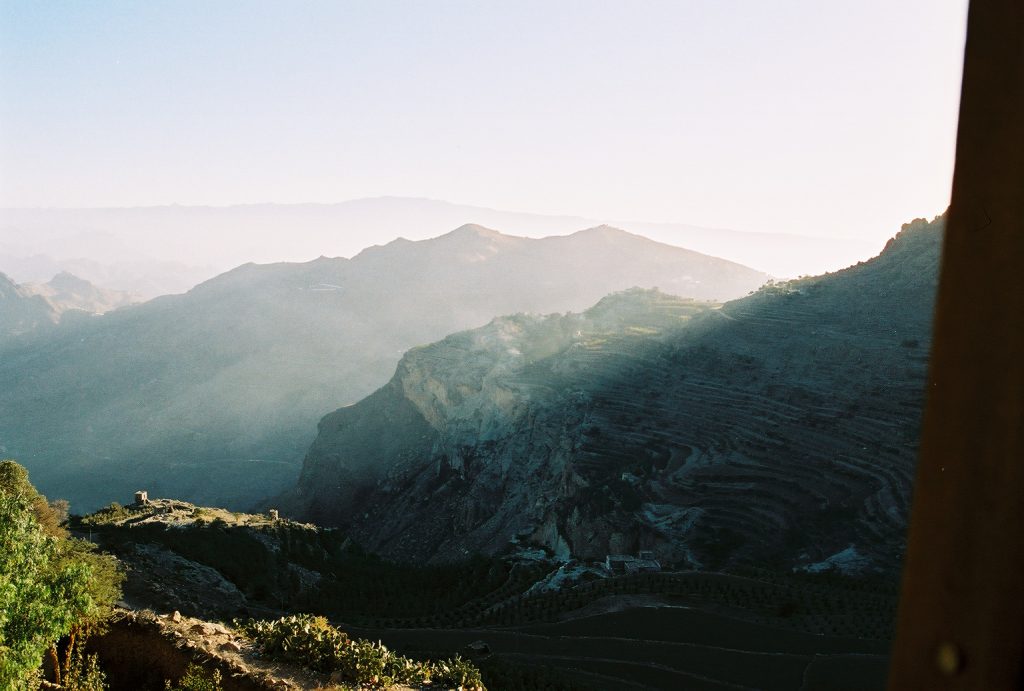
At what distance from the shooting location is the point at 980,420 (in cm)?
184

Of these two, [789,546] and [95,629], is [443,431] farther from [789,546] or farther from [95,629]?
[95,629]

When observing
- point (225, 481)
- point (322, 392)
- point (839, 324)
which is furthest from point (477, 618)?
point (322, 392)

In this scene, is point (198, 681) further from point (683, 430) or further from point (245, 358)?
point (245, 358)

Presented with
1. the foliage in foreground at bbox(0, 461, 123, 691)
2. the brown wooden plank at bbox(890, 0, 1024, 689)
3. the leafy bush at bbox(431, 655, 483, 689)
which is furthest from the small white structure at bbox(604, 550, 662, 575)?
the brown wooden plank at bbox(890, 0, 1024, 689)

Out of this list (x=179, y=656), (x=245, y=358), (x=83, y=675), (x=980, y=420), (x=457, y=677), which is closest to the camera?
(x=980, y=420)

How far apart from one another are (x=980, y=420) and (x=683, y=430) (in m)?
51.8

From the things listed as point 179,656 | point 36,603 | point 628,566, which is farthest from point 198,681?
point 628,566

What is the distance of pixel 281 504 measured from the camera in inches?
3509

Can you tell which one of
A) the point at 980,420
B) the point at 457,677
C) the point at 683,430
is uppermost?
the point at 980,420

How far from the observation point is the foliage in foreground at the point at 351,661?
1130cm

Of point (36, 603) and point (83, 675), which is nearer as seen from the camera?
point (36, 603)

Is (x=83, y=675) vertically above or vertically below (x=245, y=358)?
above

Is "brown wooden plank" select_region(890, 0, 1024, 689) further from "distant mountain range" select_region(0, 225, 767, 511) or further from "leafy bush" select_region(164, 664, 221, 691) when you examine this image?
"distant mountain range" select_region(0, 225, 767, 511)

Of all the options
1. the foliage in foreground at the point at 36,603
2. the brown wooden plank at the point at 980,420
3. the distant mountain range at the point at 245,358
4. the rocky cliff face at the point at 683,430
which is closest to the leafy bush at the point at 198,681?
the foliage in foreground at the point at 36,603
